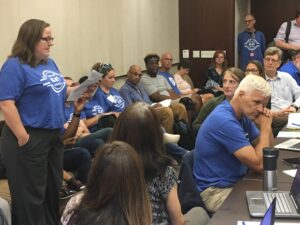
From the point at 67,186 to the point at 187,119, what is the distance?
235 centimetres

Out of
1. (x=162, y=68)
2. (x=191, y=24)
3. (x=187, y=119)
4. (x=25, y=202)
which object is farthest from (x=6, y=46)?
(x=191, y=24)

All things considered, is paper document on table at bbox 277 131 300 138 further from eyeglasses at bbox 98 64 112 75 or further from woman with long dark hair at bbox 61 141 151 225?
woman with long dark hair at bbox 61 141 151 225

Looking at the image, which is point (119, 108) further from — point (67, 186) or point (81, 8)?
point (67, 186)

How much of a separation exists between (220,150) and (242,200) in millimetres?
583

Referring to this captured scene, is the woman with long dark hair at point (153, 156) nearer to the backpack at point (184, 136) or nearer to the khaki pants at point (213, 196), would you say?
the khaki pants at point (213, 196)

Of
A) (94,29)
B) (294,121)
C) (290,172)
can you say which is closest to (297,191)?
(290,172)

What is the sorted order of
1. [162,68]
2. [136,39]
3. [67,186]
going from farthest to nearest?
[162,68] < [136,39] < [67,186]

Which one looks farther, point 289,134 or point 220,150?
point 289,134

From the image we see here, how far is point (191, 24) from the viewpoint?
8547 millimetres

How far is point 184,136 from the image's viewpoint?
5.48 meters

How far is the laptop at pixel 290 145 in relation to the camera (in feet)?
10.2

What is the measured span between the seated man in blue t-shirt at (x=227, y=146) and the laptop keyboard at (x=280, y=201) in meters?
0.43

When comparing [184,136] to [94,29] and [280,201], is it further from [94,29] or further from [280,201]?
[280,201]

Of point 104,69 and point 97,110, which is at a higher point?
point 104,69
